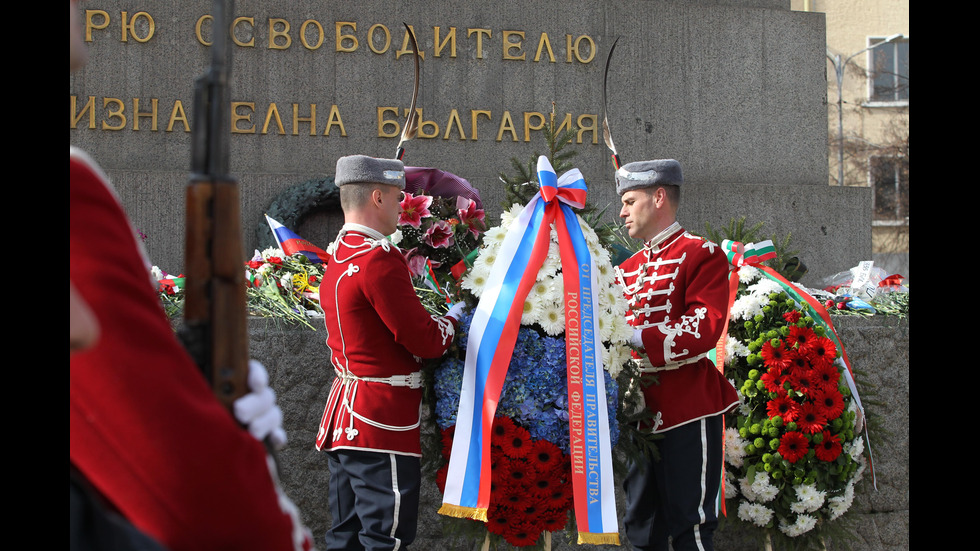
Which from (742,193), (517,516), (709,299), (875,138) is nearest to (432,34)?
(742,193)

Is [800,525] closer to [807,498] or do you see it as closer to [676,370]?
[807,498]

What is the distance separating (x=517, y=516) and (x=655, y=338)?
37.1 inches

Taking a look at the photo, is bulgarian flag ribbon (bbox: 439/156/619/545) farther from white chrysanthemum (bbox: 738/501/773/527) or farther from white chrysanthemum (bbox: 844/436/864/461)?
white chrysanthemum (bbox: 844/436/864/461)

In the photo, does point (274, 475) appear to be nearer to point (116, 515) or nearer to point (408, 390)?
point (116, 515)

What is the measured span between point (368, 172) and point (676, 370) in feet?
5.18

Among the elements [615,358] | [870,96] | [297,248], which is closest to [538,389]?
[615,358]

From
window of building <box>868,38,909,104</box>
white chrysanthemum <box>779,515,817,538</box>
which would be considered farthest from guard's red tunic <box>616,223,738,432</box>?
window of building <box>868,38,909,104</box>

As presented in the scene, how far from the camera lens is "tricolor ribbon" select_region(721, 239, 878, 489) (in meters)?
4.82

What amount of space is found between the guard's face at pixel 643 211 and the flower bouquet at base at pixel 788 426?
0.84 meters

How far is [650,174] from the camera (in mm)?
4199

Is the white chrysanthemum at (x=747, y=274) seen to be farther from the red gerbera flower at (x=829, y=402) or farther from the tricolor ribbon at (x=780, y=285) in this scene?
the red gerbera flower at (x=829, y=402)

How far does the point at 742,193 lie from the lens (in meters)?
7.23

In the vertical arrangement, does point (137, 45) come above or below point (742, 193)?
above

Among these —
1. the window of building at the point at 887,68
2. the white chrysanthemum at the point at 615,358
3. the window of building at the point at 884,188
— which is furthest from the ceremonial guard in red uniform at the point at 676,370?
the window of building at the point at 887,68
